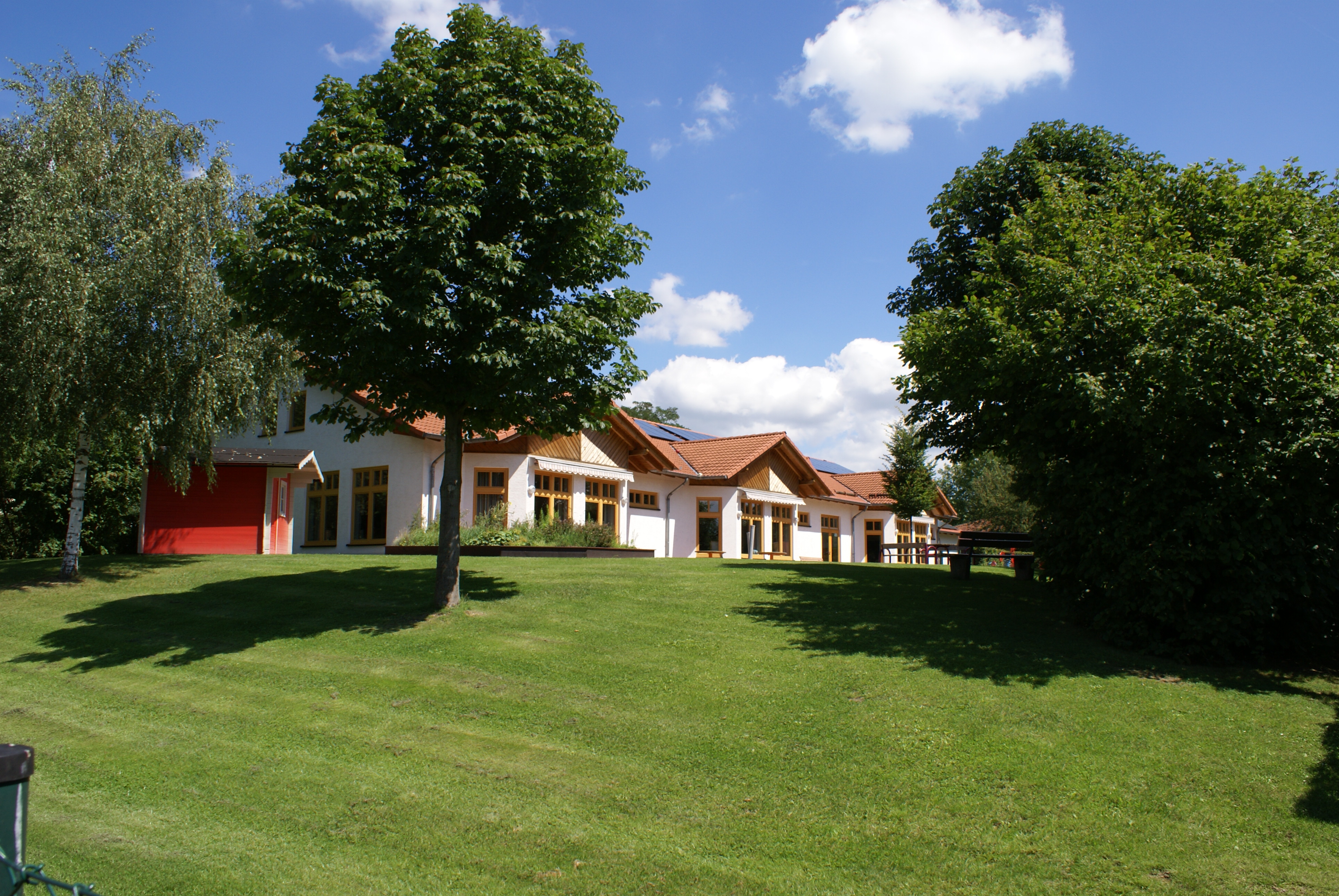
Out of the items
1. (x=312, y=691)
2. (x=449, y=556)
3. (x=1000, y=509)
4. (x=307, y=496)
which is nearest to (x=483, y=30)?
(x=449, y=556)

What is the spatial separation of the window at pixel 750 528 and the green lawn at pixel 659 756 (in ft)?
64.1

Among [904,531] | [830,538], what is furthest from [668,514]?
[904,531]

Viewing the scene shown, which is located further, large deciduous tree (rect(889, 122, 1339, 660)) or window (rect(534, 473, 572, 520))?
window (rect(534, 473, 572, 520))

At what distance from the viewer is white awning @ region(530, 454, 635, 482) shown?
2356cm

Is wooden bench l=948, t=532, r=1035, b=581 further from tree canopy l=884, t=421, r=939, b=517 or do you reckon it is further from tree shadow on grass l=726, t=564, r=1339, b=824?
tree canopy l=884, t=421, r=939, b=517

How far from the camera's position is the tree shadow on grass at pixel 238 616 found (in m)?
10.5

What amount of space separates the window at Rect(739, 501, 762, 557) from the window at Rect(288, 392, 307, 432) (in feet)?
51.1

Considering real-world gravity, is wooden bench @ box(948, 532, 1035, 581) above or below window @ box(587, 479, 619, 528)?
below

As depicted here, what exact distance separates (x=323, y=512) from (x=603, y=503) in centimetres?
863

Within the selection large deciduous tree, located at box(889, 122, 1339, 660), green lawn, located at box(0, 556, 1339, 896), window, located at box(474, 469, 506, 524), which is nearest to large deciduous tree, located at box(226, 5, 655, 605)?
green lawn, located at box(0, 556, 1339, 896)

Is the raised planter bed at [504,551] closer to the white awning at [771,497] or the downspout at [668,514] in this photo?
the downspout at [668,514]

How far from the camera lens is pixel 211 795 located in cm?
614

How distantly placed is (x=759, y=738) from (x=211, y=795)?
170 inches

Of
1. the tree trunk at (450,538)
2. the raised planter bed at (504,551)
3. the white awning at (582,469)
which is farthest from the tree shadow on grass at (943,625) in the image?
the white awning at (582,469)
